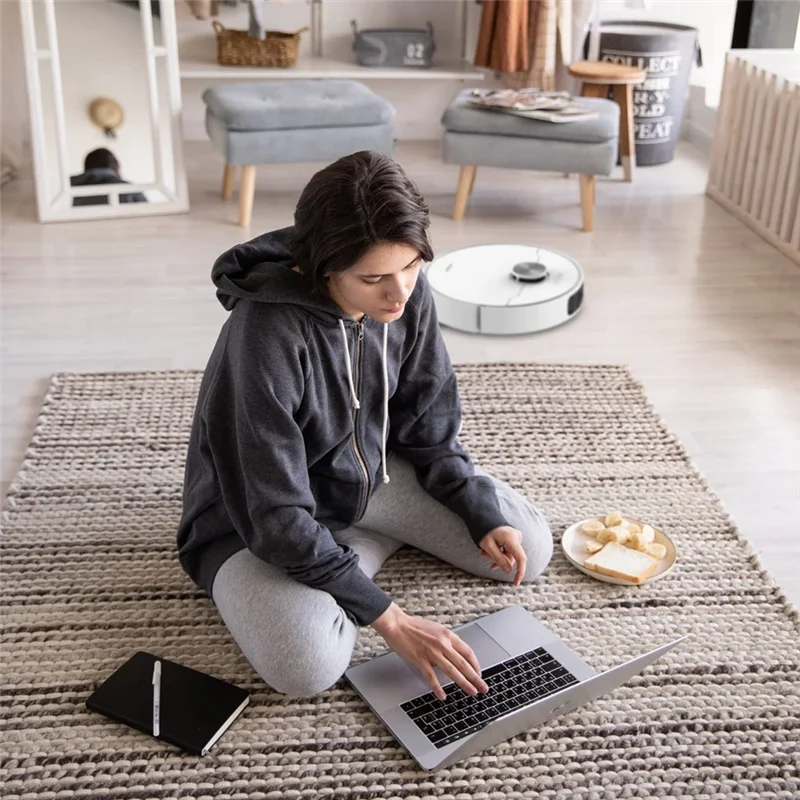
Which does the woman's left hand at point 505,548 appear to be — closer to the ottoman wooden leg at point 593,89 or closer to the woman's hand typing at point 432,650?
the woman's hand typing at point 432,650

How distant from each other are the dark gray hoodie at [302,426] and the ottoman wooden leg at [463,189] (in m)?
1.96

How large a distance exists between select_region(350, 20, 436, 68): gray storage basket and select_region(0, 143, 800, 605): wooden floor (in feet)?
1.69

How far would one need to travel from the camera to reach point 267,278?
1.51m

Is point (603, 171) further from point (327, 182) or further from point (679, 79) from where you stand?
point (327, 182)

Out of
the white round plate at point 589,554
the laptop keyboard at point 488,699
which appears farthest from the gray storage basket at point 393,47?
the laptop keyboard at point 488,699

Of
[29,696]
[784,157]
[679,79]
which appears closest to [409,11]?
[679,79]

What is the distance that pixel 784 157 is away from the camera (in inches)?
132

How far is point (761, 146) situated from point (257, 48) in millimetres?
Answer: 1890

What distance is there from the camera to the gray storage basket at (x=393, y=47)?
13.9ft

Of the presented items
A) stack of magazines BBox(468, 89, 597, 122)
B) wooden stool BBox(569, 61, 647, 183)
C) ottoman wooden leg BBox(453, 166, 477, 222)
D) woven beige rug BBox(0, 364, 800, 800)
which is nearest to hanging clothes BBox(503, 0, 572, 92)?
wooden stool BBox(569, 61, 647, 183)

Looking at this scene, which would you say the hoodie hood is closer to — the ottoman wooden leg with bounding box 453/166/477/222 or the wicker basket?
the ottoman wooden leg with bounding box 453/166/477/222

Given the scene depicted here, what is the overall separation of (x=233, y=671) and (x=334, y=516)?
0.28 m

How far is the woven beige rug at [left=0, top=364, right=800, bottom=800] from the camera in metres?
1.47

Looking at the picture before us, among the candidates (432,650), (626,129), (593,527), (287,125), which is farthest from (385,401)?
(626,129)
